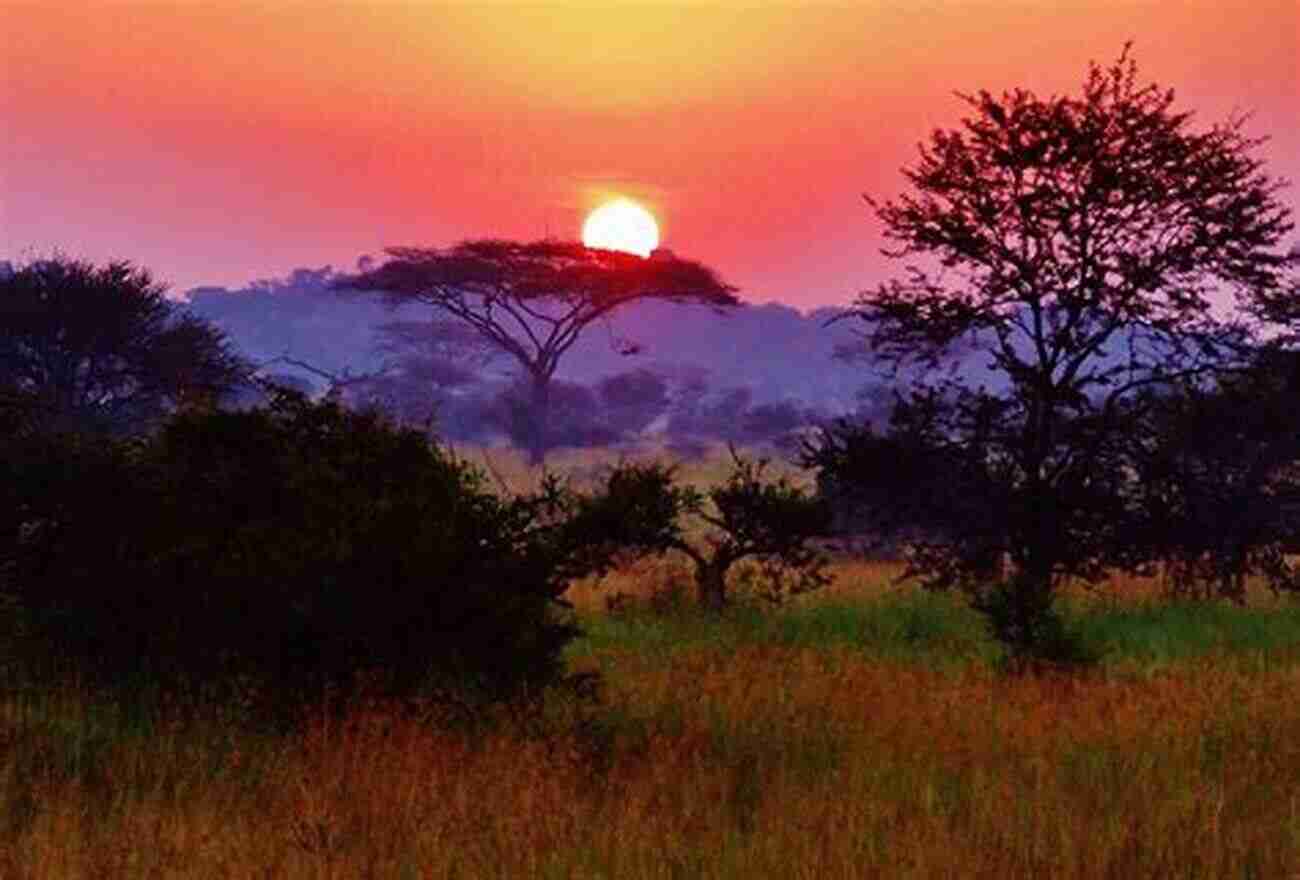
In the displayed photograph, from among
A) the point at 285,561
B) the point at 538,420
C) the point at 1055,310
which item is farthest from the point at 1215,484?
the point at 538,420

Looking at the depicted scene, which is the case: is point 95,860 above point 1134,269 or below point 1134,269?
below

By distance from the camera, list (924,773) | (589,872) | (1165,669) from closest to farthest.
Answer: (589,872)
(924,773)
(1165,669)

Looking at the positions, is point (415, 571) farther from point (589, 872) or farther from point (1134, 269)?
point (1134, 269)

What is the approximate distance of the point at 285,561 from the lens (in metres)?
9.64

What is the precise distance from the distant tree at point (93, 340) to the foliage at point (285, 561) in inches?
922

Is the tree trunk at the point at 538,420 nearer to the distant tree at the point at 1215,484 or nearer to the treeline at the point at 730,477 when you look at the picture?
the treeline at the point at 730,477

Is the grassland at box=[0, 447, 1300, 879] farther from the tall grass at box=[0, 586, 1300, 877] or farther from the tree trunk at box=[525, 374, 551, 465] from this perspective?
the tree trunk at box=[525, 374, 551, 465]

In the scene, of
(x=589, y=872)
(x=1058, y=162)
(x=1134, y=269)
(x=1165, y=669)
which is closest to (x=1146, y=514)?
(x=1134, y=269)

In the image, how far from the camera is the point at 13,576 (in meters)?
11.1

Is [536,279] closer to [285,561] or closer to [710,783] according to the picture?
[285,561]

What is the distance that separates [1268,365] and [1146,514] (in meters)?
2.41

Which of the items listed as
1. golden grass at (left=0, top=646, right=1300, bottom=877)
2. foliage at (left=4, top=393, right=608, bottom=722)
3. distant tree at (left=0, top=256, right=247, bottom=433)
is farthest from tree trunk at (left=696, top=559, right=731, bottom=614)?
distant tree at (left=0, top=256, right=247, bottom=433)

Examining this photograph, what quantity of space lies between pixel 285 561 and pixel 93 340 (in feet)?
90.0

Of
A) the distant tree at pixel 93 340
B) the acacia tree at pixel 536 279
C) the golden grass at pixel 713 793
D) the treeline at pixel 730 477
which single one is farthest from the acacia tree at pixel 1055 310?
the acacia tree at pixel 536 279
